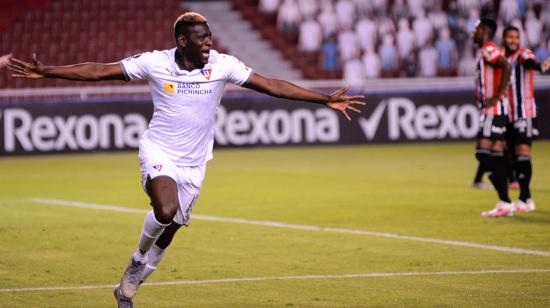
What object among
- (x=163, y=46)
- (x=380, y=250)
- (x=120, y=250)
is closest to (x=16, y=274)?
(x=120, y=250)

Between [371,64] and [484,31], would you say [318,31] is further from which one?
[484,31]

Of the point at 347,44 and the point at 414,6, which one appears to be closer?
the point at 347,44

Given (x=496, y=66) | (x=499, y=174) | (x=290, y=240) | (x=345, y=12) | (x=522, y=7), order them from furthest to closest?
(x=522, y=7)
(x=345, y=12)
(x=499, y=174)
(x=496, y=66)
(x=290, y=240)

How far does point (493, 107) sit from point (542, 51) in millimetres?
16458

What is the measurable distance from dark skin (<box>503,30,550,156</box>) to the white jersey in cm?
673

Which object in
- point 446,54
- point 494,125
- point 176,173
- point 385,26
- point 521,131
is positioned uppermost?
point 176,173

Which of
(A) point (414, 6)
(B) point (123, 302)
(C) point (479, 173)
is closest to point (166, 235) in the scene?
(B) point (123, 302)

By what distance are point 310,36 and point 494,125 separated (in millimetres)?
17182

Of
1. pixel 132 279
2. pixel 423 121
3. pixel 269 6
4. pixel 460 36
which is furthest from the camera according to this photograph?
pixel 269 6

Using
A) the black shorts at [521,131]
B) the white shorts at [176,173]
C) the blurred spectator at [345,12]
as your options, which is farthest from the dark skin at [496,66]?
the blurred spectator at [345,12]

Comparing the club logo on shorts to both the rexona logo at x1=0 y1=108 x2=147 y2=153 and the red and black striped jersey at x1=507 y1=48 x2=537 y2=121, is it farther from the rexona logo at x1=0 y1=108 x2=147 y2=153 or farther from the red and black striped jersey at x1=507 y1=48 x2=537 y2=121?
the rexona logo at x1=0 y1=108 x2=147 y2=153

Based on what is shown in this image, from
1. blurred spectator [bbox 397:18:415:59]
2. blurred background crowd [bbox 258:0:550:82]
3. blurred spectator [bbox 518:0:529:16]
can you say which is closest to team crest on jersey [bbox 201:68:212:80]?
blurred background crowd [bbox 258:0:550:82]

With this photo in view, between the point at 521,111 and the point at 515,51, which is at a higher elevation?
the point at 515,51

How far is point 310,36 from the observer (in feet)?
102
